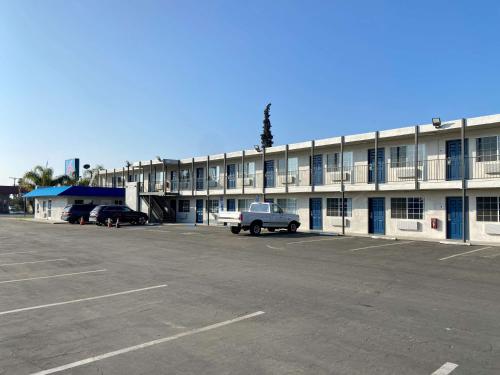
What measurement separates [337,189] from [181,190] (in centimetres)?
1717

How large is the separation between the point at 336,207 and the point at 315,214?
1.72 m

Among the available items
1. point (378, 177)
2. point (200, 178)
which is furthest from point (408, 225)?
point (200, 178)

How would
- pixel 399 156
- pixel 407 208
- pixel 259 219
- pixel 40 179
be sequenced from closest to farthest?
1. pixel 407 208
2. pixel 399 156
3. pixel 259 219
4. pixel 40 179

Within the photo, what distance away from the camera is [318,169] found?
91.5 feet

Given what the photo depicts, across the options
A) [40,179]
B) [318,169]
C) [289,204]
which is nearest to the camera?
[318,169]

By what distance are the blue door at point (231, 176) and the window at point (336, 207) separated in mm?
9325

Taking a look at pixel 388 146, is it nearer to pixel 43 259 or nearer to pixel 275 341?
pixel 43 259

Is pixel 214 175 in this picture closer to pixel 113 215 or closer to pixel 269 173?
pixel 269 173

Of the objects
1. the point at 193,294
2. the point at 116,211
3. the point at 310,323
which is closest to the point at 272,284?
the point at 193,294

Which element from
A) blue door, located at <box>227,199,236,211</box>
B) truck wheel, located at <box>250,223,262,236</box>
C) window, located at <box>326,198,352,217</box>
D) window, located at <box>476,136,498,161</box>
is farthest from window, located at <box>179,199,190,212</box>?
window, located at <box>476,136,498,161</box>

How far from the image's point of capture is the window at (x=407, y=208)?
23109 mm

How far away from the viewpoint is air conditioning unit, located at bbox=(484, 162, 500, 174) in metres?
19.7

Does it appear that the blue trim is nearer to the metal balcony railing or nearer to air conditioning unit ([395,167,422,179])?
the metal balcony railing

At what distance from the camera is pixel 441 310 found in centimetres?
718
